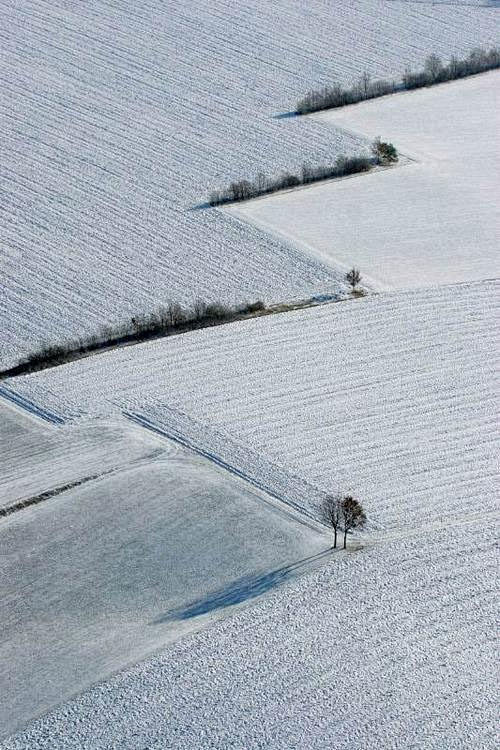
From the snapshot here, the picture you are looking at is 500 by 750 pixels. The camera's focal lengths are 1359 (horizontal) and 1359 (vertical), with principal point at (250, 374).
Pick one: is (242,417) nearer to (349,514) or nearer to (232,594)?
(349,514)

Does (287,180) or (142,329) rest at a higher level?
(287,180)

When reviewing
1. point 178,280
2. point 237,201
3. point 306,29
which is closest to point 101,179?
point 237,201

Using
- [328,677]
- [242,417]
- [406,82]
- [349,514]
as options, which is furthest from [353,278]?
[406,82]

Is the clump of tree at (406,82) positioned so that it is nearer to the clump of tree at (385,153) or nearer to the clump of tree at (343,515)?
the clump of tree at (385,153)

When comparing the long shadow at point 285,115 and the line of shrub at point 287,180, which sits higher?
the long shadow at point 285,115

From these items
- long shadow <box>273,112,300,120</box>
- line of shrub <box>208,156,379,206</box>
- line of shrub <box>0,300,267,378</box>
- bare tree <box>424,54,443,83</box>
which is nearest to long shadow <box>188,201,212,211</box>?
line of shrub <box>208,156,379,206</box>

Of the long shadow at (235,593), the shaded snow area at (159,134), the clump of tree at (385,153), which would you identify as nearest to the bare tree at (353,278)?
the shaded snow area at (159,134)

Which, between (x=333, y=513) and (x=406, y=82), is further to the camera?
(x=406, y=82)
